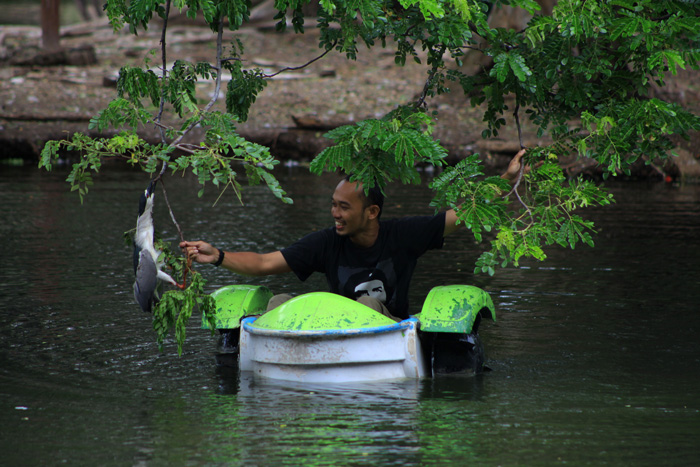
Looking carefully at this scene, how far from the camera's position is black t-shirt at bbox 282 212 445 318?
655cm

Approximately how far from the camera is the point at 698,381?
6172 millimetres

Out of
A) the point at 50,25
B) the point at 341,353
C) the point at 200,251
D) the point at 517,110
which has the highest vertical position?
the point at 50,25

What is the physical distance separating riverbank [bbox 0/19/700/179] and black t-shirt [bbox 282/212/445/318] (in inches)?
516

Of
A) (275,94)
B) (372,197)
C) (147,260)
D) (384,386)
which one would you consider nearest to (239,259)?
(147,260)

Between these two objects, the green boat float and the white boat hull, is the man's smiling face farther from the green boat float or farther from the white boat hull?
the white boat hull

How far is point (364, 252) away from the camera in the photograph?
660 centimetres

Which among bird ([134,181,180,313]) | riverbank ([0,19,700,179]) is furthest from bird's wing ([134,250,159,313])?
riverbank ([0,19,700,179])

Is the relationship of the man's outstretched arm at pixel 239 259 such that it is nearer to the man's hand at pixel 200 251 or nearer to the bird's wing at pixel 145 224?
the man's hand at pixel 200 251

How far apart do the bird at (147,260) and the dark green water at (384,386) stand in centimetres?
59

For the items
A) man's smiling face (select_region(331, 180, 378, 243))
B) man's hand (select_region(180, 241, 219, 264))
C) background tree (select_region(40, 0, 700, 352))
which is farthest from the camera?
man's smiling face (select_region(331, 180, 378, 243))

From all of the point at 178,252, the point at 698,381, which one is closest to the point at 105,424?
the point at 698,381

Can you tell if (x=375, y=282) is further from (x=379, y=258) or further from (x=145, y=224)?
(x=145, y=224)

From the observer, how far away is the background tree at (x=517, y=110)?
5.65 m

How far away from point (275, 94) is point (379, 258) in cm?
2008
